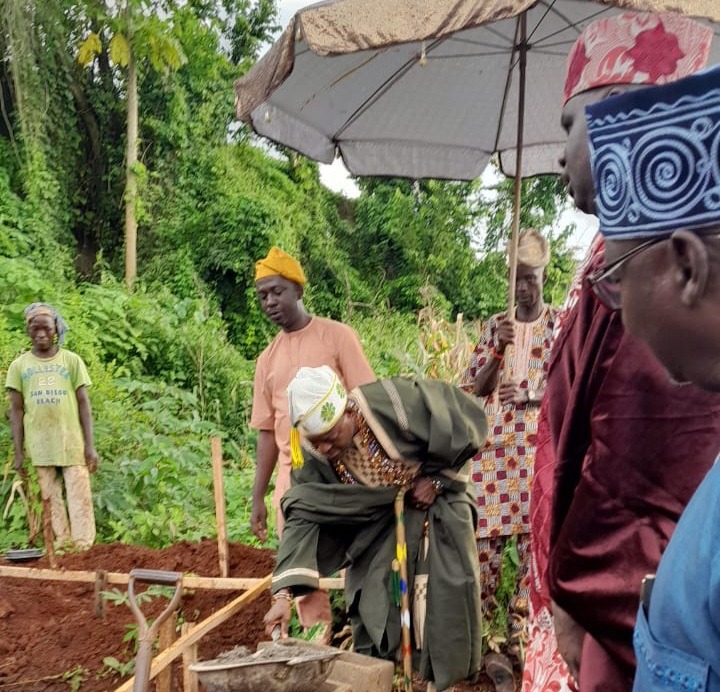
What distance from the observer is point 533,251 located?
13.5ft

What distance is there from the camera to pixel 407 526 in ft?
10.3

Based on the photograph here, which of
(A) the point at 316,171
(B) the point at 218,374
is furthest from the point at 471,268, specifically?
(B) the point at 218,374

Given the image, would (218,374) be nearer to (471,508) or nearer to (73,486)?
(73,486)

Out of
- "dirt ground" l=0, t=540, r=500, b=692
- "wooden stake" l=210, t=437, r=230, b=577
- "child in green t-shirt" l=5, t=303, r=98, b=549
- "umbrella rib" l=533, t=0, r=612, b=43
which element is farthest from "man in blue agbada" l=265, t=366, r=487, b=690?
"child in green t-shirt" l=5, t=303, r=98, b=549

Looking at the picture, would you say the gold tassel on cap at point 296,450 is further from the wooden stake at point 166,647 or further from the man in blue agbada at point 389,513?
the wooden stake at point 166,647

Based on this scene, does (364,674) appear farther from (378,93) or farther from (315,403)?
(378,93)

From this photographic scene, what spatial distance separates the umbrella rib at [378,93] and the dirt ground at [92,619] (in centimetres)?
261

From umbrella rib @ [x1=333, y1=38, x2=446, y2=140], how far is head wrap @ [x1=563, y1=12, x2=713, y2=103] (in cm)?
257

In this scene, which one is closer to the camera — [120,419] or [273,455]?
[273,455]

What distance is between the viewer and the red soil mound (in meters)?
3.92

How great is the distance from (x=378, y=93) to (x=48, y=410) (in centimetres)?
355

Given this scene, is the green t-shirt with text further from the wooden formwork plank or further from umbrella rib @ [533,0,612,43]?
umbrella rib @ [533,0,612,43]

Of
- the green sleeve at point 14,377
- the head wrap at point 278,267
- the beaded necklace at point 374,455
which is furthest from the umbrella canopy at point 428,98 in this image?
the green sleeve at point 14,377

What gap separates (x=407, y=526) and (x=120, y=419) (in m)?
5.29
